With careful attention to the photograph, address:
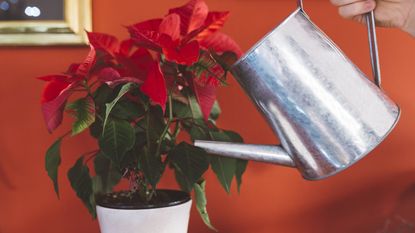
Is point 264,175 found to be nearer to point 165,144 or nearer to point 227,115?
point 227,115

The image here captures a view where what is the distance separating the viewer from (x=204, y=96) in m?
0.82

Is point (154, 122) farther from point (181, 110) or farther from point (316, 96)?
point (316, 96)

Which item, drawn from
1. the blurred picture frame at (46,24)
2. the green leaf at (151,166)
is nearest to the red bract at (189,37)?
the green leaf at (151,166)

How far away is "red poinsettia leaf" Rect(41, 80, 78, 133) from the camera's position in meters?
0.77

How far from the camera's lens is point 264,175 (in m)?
1.05

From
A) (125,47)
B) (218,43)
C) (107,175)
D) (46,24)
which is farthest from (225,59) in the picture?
(46,24)

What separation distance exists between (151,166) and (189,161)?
57mm

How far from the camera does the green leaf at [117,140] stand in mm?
716

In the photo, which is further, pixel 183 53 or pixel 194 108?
pixel 194 108

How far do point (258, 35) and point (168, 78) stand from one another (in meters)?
0.29

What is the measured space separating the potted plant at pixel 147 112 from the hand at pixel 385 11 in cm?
20

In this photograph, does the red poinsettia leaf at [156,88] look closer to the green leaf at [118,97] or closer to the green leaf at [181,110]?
the green leaf at [118,97]

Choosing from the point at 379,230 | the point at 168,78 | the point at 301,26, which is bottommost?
the point at 379,230

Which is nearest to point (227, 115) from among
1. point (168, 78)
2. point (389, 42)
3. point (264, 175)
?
point (264, 175)
